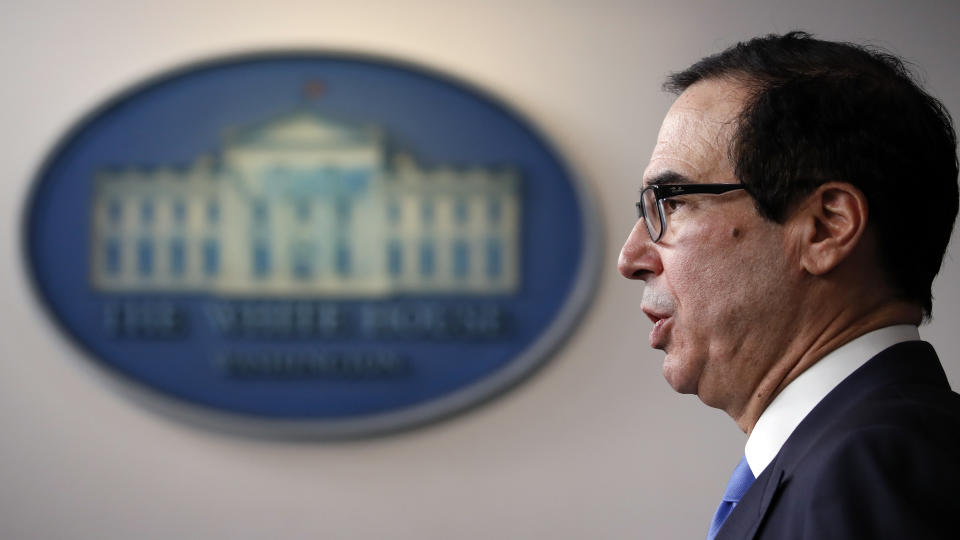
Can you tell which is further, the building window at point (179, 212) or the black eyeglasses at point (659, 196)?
the building window at point (179, 212)

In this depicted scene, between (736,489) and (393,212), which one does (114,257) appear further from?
(736,489)

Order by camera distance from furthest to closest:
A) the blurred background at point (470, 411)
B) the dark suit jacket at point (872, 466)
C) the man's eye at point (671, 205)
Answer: the blurred background at point (470, 411) → the man's eye at point (671, 205) → the dark suit jacket at point (872, 466)

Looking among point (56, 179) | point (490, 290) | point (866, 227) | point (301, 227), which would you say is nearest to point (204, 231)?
point (301, 227)

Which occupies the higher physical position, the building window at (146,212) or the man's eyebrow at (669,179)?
the building window at (146,212)

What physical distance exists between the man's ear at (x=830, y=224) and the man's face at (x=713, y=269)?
0.08 feet

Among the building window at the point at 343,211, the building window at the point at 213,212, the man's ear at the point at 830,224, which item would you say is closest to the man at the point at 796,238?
the man's ear at the point at 830,224

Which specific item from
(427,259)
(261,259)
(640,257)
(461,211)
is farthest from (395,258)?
(640,257)

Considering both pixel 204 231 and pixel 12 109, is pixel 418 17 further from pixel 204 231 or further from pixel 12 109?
pixel 12 109

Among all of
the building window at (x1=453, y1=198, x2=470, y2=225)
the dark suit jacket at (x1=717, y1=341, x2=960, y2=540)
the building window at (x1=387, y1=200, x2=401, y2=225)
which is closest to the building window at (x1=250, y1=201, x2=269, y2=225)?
the building window at (x1=387, y1=200, x2=401, y2=225)

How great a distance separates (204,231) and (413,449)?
672 millimetres

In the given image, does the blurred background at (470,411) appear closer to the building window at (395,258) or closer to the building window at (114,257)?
the building window at (114,257)

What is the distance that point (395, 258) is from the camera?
212 cm

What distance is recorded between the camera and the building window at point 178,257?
212 cm

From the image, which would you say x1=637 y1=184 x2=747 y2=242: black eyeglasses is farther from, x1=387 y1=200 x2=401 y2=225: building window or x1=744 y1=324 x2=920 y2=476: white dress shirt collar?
x1=387 y1=200 x2=401 y2=225: building window
